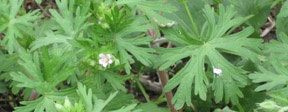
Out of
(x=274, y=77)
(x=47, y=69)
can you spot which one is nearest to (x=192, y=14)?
(x=274, y=77)

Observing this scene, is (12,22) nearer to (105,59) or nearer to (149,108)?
(105,59)

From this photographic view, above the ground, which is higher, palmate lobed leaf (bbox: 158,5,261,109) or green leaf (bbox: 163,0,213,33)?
green leaf (bbox: 163,0,213,33)

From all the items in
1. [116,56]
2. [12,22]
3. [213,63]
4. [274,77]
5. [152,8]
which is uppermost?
[12,22]

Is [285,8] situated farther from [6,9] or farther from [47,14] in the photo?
[47,14]

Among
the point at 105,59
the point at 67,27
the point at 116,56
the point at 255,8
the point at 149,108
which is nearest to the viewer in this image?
the point at 105,59

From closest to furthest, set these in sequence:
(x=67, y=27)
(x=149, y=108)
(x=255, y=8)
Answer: (x=67, y=27) < (x=149, y=108) < (x=255, y=8)

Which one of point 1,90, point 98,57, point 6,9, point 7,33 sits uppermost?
point 6,9

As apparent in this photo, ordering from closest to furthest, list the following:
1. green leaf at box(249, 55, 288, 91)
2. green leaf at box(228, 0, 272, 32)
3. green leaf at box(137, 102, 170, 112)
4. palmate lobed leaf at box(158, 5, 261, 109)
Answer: green leaf at box(249, 55, 288, 91)
palmate lobed leaf at box(158, 5, 261, 109)
green leaf at box(137, 102, 170, 112)
green leaf at box(228, 0, 272, 32)

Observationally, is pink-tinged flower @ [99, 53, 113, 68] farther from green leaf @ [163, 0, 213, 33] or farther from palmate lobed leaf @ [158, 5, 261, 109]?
green leaf @ [163, 0, 213, 33]

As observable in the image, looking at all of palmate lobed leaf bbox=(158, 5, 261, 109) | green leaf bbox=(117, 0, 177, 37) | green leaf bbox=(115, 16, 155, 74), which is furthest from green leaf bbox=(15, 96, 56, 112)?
green leaf bbox=(117, 0, 177, 37)

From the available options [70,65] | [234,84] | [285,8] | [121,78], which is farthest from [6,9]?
[285,8]

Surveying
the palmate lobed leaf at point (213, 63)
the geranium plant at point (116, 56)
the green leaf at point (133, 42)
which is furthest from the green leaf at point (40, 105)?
the palmate lobed leaf at point (213, 63)
